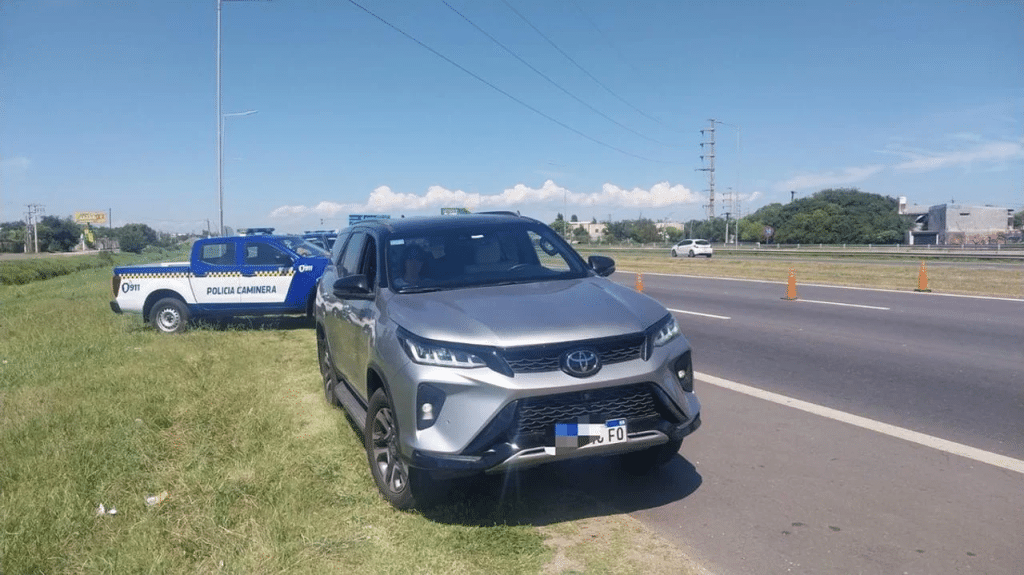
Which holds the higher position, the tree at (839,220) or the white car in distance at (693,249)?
the tree at (839,220)

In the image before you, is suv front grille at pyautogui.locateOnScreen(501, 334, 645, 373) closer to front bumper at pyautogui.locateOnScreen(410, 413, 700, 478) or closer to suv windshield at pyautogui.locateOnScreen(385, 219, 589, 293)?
front bumper at pyautogui.locateOnScreen(410, 413, 700, 478)

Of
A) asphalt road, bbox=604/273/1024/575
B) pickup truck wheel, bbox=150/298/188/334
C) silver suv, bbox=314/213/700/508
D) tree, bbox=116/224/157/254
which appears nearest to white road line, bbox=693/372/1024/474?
asphalt road, bbox=604/273/1024/575

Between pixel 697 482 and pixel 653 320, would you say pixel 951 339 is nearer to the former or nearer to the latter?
pixel 697 482

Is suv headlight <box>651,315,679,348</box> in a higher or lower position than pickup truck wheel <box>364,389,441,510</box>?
higher

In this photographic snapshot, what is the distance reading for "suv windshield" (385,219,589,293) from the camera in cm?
540

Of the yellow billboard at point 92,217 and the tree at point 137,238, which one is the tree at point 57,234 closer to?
the tree at point 137,238

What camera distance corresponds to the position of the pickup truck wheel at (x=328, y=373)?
7200 millimetres

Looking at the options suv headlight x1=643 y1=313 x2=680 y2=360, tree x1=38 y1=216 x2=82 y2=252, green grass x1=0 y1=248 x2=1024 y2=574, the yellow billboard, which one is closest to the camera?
green grass x1=0 y1=248 x2=1024 y2=574

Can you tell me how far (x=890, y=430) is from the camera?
622cm

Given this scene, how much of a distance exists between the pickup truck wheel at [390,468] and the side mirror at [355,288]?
2.57ft

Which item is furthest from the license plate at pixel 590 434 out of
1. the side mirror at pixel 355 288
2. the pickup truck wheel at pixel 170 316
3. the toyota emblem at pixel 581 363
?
the pickup truck wheel at pixel 170 316

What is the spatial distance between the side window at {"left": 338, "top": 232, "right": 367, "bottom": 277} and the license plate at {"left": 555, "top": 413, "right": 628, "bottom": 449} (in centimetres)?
281

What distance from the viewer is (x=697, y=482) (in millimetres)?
5145

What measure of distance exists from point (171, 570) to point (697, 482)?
3203 millimetres
